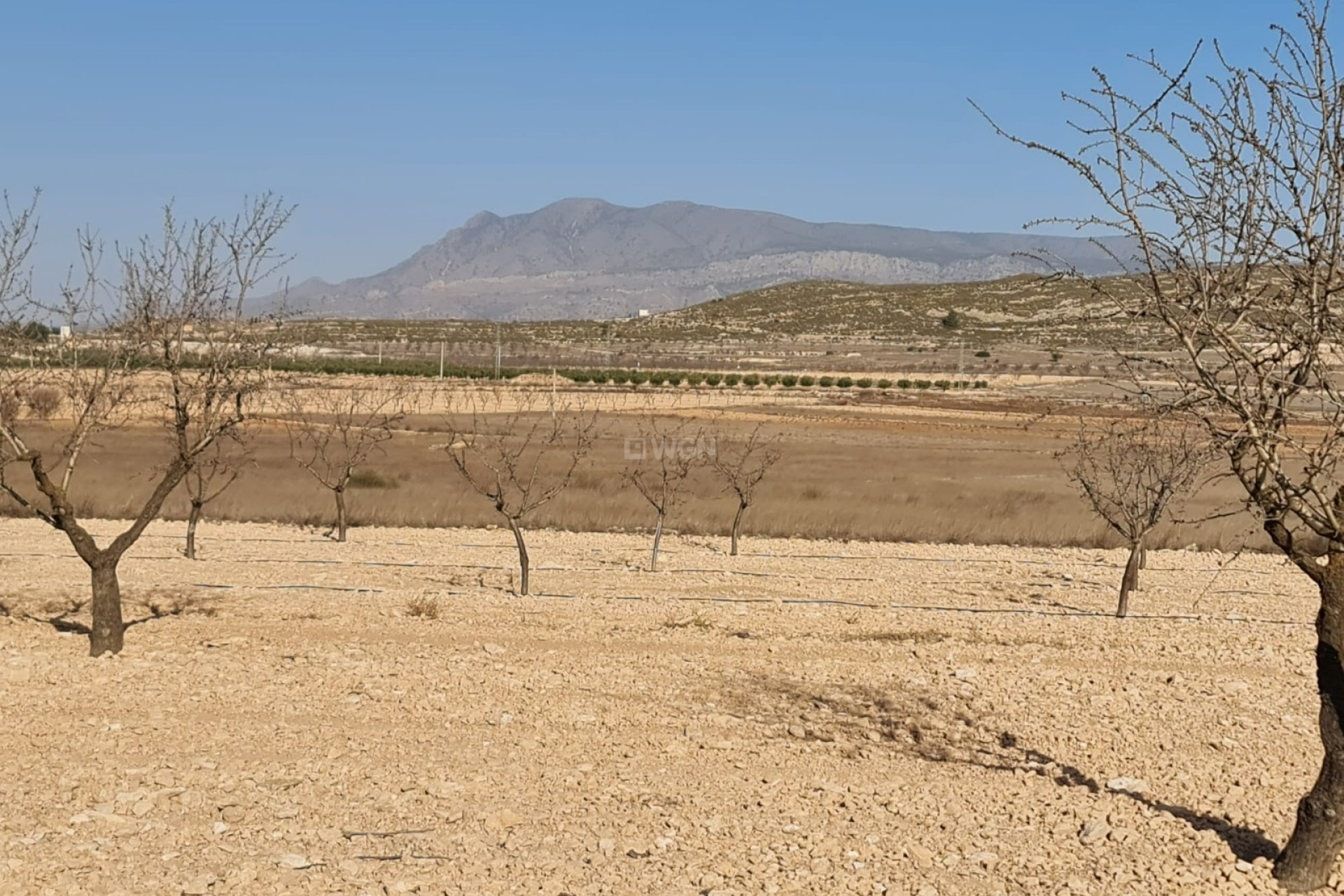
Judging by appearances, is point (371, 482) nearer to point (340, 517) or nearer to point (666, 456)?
point (666, 456)

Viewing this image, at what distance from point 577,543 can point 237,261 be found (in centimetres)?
985

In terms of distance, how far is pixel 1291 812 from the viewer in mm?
8078

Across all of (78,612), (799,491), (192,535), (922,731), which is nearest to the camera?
(922,731)

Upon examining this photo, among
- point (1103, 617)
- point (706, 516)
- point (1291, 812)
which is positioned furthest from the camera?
point (706, 516)

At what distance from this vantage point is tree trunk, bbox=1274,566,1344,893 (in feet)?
21.7

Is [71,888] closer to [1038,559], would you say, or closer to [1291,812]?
[1291,812]

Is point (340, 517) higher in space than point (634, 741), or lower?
lower

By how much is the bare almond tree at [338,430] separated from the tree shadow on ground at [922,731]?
12.1m

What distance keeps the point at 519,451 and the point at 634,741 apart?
11.2m

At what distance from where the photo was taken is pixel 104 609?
11297mm

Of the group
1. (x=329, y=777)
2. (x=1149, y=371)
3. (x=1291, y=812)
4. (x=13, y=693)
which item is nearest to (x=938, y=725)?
(x=1291, y=812)

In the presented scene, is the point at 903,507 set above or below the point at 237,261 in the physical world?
below
